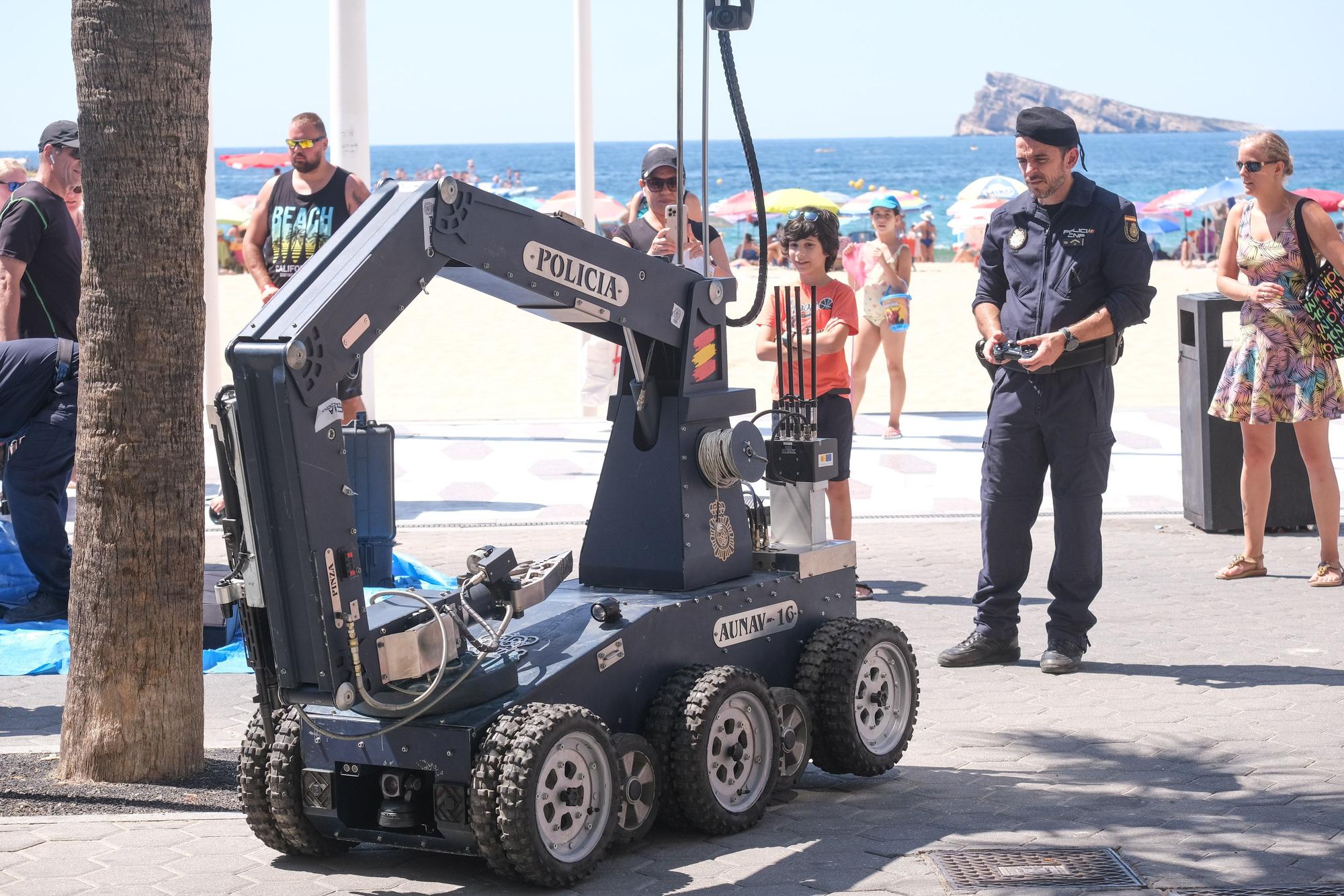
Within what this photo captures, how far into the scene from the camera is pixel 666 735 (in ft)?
15.1

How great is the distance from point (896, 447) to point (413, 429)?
4.04m

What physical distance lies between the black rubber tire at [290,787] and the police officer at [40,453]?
3318 millimetres

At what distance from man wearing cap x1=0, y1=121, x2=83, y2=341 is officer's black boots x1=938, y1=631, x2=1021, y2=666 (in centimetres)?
420

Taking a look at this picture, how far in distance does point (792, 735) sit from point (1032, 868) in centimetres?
92

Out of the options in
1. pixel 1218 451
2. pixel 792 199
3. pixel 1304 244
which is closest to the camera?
pixel 1304 244

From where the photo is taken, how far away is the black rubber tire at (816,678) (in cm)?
516

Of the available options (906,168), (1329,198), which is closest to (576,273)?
(1329,198)

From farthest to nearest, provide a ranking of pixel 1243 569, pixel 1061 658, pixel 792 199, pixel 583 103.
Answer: pixel 792 199, pixel 583 103, pixel 1243 569, pixel 1061 658

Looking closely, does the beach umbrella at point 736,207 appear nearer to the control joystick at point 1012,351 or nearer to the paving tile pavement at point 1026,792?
the paving tile pavement at point 1026,792

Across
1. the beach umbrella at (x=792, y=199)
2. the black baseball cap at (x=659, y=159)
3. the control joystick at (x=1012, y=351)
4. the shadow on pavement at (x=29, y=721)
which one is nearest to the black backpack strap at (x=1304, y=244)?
the control joystick at (x=1012, y=351)

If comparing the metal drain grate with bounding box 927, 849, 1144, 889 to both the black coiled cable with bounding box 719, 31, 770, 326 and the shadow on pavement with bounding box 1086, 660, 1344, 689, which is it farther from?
the shadow on pavement with bounding box 1086, 660, 1344, 689

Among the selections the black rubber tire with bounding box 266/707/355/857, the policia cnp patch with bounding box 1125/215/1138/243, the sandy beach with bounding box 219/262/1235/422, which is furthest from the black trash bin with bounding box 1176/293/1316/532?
the black rubber tire with bounding box 266/707/355/857

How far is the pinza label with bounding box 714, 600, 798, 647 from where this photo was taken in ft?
16.4

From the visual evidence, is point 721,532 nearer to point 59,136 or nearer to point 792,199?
point 59,136
